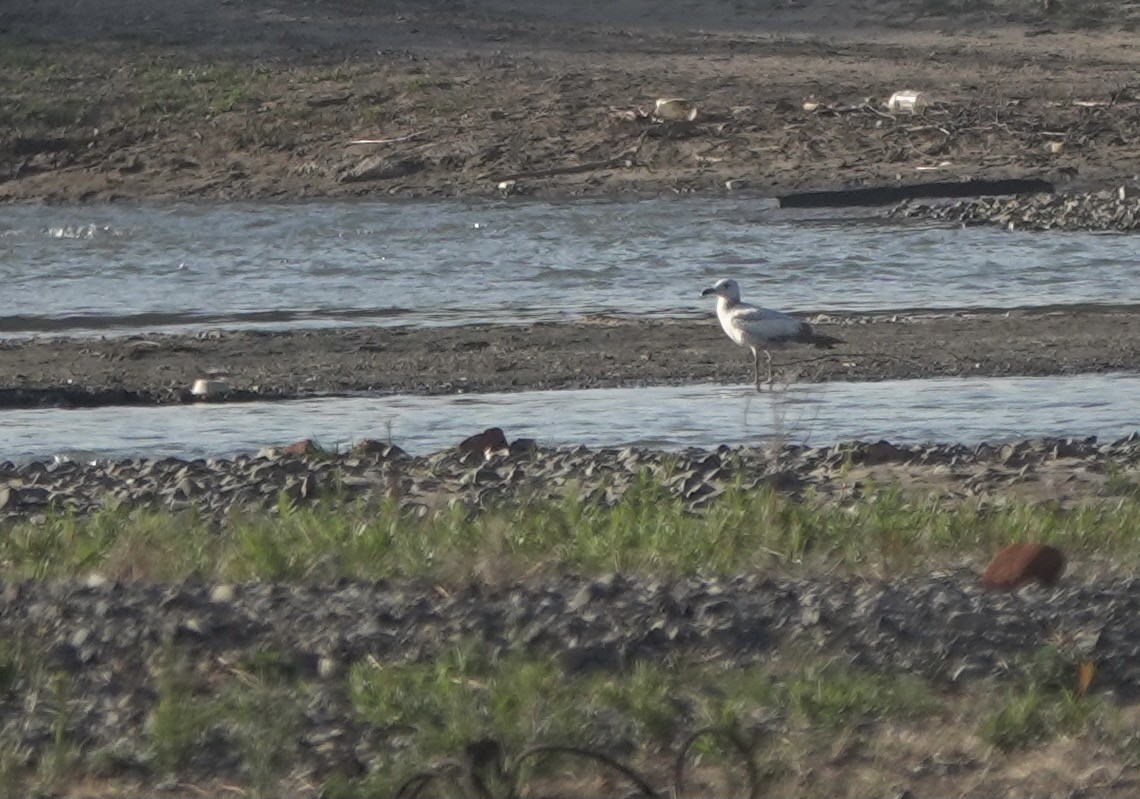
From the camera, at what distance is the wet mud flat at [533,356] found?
12461mm

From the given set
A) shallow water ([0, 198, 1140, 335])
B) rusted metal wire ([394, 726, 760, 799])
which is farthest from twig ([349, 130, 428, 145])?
rusted metal wire ([394, 726, 760, 799])

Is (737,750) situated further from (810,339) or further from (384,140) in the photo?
(384,140)

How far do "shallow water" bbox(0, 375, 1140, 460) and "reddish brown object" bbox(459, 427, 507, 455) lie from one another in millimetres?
608

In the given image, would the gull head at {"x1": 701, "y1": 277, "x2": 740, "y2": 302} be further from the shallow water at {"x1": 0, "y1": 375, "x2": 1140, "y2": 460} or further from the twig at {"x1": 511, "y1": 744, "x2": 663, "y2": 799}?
the twig at {"x1": 511, "y1": 744, "x2": 663, "y2": 799}

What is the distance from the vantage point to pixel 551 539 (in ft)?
22.9

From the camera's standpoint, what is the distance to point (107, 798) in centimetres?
489

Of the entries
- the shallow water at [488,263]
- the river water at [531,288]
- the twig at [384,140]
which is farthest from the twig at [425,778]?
the twig at [384,140]

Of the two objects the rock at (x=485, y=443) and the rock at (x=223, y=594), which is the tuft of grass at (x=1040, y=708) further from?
the rock at (x=485, y=443)

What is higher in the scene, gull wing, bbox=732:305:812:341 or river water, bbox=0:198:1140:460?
gull wing, bbox=732:305:812:341

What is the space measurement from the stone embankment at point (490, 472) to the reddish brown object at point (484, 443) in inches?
1.5

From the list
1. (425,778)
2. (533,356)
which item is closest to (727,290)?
(533,356)

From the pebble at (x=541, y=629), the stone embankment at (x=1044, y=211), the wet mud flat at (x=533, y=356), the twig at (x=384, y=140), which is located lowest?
the twig at (x=384, y=140)

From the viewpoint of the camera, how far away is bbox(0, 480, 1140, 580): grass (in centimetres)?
659

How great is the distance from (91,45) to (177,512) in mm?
17953
